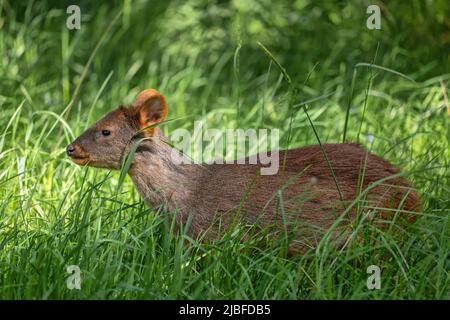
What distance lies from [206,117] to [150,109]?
4.72ft

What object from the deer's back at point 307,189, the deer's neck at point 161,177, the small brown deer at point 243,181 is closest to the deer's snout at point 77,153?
the small brown deer at point 243,181

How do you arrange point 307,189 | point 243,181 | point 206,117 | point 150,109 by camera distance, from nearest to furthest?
point 307,189, point 243,181, point 150,109, point 206,117

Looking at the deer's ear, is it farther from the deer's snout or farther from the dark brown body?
the deer's snout

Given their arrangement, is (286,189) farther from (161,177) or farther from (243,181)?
(161,177)

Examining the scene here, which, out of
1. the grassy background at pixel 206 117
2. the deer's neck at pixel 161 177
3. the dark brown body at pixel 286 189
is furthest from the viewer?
the deer's neck at pixel 161 177

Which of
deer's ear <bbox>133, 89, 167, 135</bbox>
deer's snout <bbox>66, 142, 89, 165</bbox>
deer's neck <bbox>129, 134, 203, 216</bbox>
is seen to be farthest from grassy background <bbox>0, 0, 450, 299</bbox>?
deer's ear <bbox>133, 89, 167, 135</bbox>

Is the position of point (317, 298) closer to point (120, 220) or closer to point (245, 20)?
point (120, 220)

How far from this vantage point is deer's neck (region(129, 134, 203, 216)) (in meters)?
4.62

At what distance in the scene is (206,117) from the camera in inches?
A: 242

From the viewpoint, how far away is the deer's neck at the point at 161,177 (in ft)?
15.2

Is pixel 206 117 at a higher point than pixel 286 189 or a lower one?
higher

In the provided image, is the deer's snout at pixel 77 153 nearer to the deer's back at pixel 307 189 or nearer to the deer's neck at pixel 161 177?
the deer's neck at pixel 161 177

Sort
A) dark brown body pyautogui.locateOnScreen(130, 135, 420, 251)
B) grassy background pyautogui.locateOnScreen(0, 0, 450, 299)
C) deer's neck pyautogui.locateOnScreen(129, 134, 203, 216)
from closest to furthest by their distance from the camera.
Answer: grassy background pyautogui.locateOnScreen(0, 0, 450, 299)
dark brown body pyautogui.locateOnScreen(130, 135, 420, 251)
deer's neck pyautogui.locateOnScreen(129, 134, 203, 216)

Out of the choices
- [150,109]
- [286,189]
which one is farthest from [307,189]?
[150,109]
